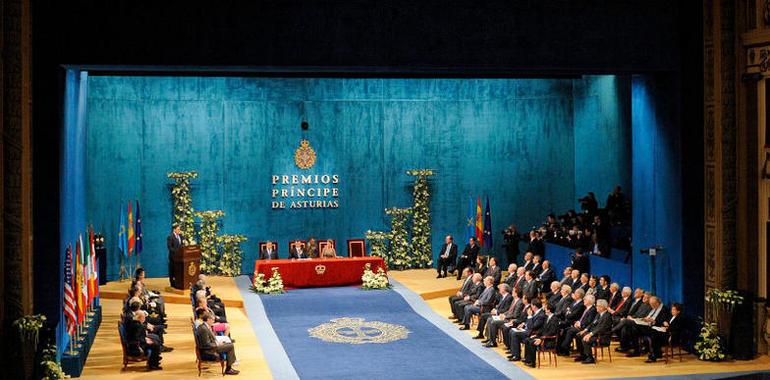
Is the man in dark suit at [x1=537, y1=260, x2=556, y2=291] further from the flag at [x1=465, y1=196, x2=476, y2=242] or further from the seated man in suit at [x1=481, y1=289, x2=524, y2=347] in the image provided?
the flag at [x1=465, y1=196, x2=476, y2=242]

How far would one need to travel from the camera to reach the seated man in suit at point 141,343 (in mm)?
15164

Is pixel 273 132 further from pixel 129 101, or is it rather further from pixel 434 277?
pixel 434 277

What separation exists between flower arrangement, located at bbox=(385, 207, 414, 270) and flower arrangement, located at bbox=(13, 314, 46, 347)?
12.3m

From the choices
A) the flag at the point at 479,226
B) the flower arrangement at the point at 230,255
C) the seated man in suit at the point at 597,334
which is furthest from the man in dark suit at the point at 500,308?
the flower arrangement at the point at 230,255

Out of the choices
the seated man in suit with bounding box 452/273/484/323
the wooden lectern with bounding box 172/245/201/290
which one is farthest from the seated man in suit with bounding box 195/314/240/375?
the wooden lectern with bounding box 172/245/201/290

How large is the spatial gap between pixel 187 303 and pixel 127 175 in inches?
169

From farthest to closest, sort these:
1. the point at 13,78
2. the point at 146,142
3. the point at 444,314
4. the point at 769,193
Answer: the point at 146,142, the point at 444,314, the point at 769,193, the point at 13,78

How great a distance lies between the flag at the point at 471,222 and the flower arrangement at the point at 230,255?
17.3 feet

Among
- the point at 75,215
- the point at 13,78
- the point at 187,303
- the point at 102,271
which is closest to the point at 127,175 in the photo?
the point at 102,271

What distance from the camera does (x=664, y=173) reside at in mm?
17422

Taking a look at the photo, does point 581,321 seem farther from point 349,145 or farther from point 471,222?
point 349,145

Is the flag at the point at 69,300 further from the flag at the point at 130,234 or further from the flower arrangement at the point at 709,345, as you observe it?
the flower arrangement at the point at 709,345

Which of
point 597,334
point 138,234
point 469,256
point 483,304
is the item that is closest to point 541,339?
point 597,334

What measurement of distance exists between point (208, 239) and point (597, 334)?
11494mm
